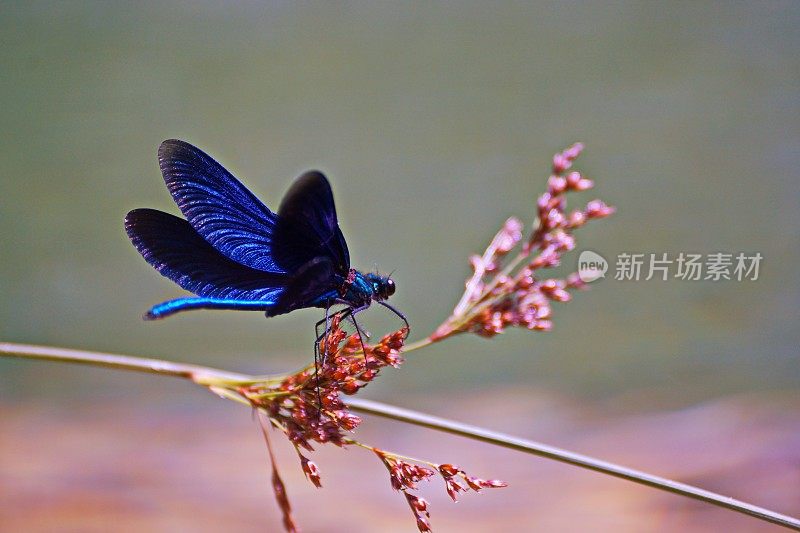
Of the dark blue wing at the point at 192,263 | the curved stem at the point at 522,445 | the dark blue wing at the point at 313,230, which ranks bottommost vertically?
the curved stem at the point at 522,445

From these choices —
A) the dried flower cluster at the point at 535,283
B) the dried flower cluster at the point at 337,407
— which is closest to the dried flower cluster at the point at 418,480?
the dried flower cluster at the point at 337,407

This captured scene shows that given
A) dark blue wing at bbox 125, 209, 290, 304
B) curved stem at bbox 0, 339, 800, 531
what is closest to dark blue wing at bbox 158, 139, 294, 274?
dark blue wing at bbox 125, 209, 290, 304

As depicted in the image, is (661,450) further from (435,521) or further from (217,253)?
(217,253)

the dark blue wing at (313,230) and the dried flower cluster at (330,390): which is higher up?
the dark blue wing at (313,230)

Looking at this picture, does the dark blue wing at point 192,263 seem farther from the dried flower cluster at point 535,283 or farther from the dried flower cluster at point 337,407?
the dried flower cluster at point 535,283

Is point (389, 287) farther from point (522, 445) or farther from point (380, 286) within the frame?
point (522, 445)

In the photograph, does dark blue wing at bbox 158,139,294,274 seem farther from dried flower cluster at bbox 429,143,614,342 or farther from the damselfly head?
dried flower cluster at bbox 429,143,614,342

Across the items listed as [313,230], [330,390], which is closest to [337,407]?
[330,390]
